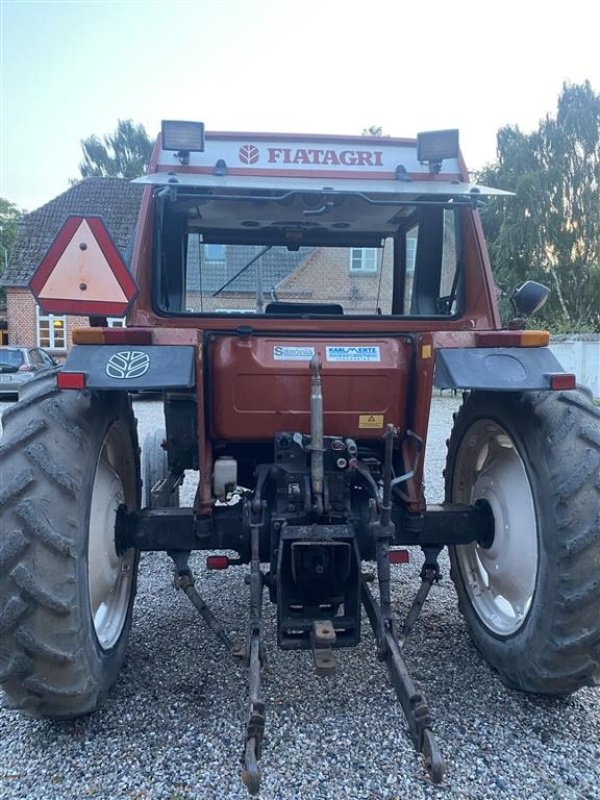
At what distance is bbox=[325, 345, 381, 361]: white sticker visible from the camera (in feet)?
9.82

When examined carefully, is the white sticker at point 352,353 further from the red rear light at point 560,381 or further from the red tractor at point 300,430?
the red rear light at point 560,381

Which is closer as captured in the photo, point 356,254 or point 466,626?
point 466,626

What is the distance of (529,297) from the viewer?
3.18m

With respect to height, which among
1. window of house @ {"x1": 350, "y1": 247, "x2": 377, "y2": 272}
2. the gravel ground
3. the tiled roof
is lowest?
the gravel ground

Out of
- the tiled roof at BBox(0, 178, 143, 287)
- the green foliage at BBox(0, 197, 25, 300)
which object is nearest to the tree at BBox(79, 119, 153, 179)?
the green foliage at BBox(0, 197, 25, 300)

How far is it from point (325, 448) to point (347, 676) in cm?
119

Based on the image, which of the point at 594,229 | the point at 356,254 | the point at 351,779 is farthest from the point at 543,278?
the point at 351,779

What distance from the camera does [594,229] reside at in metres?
30.7

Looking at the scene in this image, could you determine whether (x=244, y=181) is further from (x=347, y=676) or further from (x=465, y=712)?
(x=465, y=712)

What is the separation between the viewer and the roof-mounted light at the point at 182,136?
3.27 meters

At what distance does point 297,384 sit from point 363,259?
1444 mm

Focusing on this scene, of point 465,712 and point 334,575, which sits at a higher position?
point 334,575

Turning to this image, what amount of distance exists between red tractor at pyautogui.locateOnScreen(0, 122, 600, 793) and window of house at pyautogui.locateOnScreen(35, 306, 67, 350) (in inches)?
997

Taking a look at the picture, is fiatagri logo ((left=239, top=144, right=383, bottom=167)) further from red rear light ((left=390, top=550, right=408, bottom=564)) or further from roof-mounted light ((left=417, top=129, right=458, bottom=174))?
red rear light ((left=390, top=550, right=408, bottom=564))
